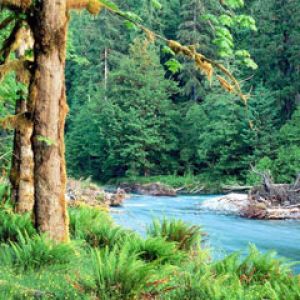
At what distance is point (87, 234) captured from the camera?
9.20 meters

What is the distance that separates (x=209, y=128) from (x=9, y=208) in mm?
36552

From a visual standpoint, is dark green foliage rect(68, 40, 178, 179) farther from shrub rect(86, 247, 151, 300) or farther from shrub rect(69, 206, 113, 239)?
shrub rect(86, 247, 151, 300)

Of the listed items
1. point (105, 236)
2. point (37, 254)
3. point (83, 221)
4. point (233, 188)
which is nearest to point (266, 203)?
point (233, 188)

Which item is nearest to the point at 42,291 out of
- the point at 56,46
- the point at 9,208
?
the point at 56,46

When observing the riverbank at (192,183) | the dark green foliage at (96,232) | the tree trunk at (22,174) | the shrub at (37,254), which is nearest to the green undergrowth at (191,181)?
the riverbank at (192,183)

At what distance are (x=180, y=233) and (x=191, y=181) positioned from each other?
35277mm

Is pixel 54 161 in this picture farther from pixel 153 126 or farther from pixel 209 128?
pixel 153 126

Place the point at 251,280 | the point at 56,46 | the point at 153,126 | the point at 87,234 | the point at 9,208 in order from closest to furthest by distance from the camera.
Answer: the point at 251,280
the point at 56,46
the point at 87,234
the point at 9,208
the point at 153,126

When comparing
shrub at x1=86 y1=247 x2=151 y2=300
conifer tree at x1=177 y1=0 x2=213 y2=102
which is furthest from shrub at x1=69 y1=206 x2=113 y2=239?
conifer tree at x1=177 y1=0 x2=213 y2=102

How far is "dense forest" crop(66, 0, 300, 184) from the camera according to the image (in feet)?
140

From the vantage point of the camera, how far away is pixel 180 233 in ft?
30.3

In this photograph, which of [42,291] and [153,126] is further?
[153,126]

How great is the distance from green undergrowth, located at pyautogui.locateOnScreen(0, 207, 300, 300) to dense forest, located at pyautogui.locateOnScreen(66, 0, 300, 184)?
2931cm

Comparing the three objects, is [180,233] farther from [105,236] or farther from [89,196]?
[89,196]
